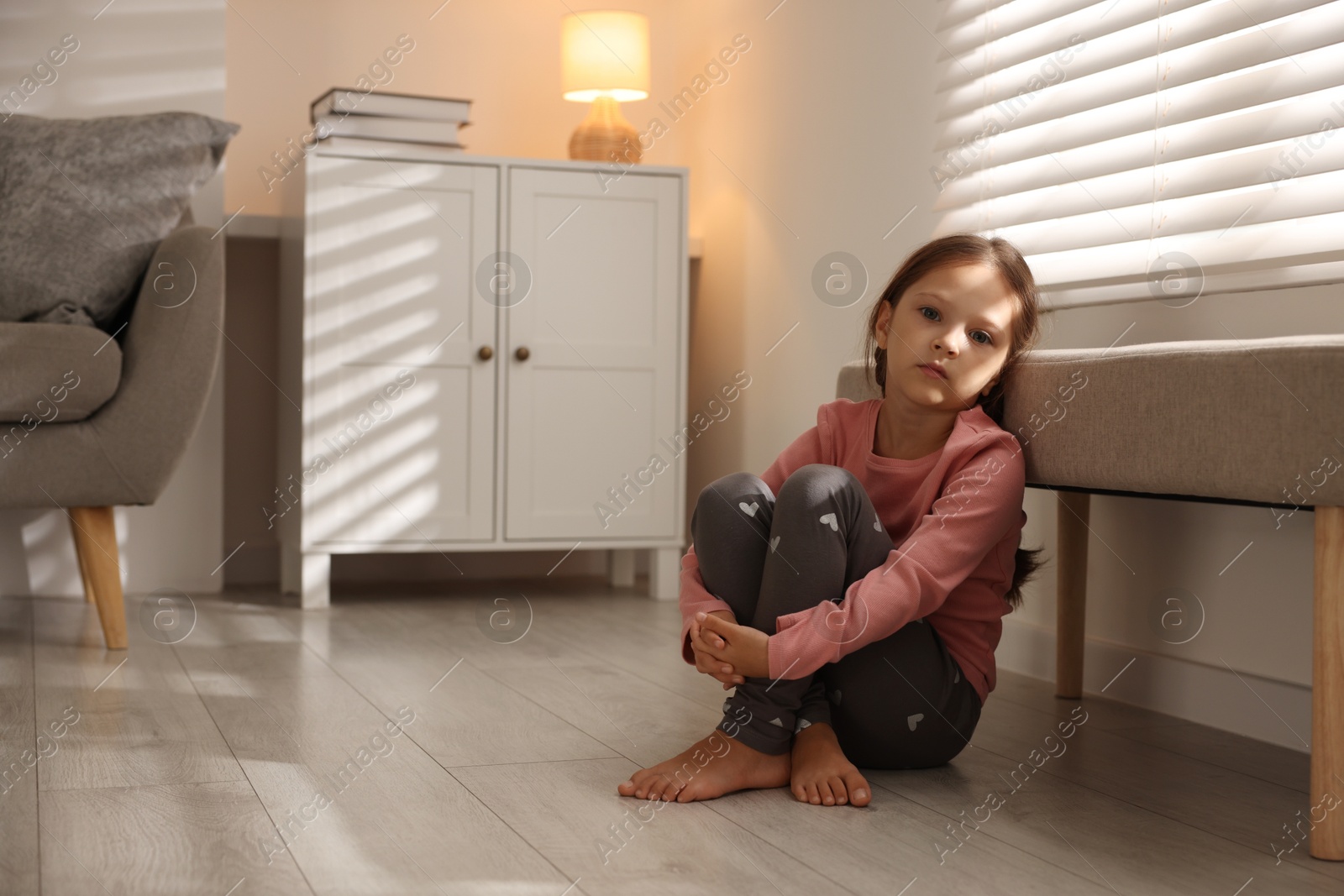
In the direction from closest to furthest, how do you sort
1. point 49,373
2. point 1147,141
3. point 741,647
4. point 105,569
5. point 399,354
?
point 741,647 < point 1147,141 < point 49,373 < point 105,569 < point 399,354

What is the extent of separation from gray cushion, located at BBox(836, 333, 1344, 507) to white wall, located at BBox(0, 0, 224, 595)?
6.18 feet

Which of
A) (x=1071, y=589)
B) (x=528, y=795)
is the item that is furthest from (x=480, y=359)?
(x=528, y=795)

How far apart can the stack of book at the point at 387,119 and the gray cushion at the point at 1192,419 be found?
62.6 inches

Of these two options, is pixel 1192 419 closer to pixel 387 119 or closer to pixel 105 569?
pixel 105 569

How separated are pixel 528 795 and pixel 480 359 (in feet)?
4.79

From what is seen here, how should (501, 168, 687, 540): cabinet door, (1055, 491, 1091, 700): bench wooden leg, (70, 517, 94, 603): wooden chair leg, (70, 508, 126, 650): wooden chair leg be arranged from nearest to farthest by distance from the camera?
(1055, 491, 1091, 700): bench wooden leg → (70, 508, 126, 650): wooden chair leg → (70, 517, 94, 603): wooden chair leg → (501, 168, 687, 540): cabinet door

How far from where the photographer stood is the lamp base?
2.70 m

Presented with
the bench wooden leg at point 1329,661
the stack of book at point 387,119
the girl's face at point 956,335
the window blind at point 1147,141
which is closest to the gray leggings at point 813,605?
the girl's face at point 956,335

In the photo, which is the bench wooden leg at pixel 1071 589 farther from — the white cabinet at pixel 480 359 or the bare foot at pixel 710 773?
the white cabinet at pixel 480 359

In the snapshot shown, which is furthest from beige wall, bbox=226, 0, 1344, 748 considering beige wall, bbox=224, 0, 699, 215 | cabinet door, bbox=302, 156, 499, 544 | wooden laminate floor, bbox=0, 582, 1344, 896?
cabinet door, bbox=302, 156, 499, 544

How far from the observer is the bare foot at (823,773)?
1.17m

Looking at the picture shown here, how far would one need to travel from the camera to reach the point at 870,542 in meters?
1.22

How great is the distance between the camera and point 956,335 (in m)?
1.31

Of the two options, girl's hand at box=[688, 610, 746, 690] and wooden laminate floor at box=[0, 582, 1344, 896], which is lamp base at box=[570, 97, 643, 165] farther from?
girl's hand at box=[688, 610, 746, 690]
